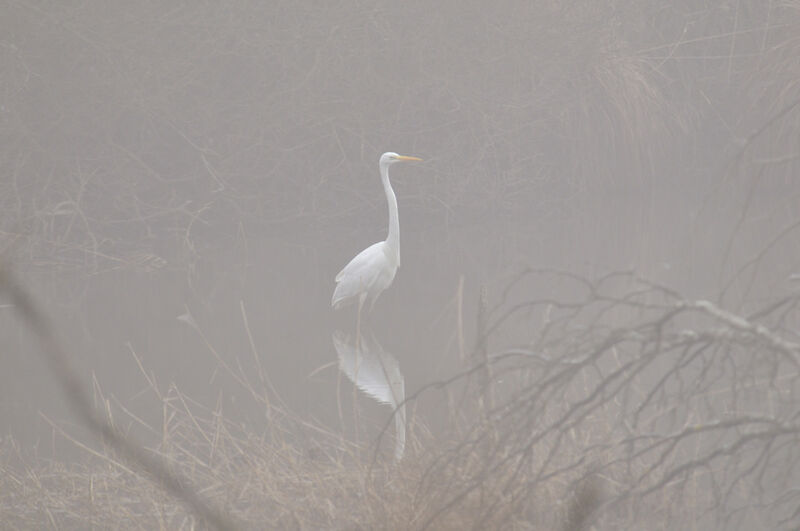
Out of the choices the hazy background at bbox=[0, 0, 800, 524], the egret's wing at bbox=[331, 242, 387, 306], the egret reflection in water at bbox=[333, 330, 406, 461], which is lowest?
the egret reflection in water at bbox=[333, 330, 406, 461]

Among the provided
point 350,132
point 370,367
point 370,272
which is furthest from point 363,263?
point 350,132

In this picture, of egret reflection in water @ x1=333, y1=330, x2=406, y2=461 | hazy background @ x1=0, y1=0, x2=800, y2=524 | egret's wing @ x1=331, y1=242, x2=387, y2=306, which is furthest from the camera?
hazy background @ x1=0, y1=0, x2=800, y2=524

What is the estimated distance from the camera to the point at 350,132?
403 inches

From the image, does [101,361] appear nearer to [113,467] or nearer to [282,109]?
[113,467]

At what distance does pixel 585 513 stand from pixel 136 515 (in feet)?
6.86

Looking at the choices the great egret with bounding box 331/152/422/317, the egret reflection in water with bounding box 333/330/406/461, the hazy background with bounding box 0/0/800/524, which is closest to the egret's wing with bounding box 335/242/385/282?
the great egret with bounding box 331/152/422/317

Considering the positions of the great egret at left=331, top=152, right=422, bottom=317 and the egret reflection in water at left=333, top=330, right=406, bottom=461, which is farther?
the great egret at left=331, top=152, right=422, bottom=317

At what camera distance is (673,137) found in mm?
10867

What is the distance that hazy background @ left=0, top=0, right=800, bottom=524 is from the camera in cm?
895

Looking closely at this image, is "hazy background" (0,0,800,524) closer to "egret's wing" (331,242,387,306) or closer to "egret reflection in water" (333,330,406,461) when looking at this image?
"egret's wing" (331,242,387,306)

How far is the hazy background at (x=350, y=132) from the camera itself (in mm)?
8945

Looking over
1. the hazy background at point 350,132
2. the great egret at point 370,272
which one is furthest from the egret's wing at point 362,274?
the hazy background at point 350,132

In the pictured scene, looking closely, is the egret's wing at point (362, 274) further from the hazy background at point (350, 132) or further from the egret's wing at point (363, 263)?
the hazy background at point (350, 132)

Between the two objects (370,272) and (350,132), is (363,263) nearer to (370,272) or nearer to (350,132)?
(370,272)
